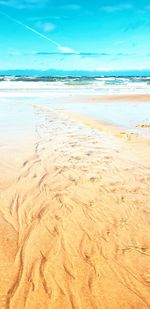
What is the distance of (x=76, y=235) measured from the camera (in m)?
4.74

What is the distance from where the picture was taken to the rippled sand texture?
139 inches

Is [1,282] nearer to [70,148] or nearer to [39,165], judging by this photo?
[39,165]

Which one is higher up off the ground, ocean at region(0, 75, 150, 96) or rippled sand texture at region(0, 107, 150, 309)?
ocean at region(0, 75, 150, 96)

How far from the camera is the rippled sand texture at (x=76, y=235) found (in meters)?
3.52

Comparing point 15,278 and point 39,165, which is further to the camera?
point 39,165

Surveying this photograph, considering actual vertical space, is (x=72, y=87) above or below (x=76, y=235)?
above

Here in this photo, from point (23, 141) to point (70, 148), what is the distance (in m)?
1.77

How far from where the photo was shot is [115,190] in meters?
6.38

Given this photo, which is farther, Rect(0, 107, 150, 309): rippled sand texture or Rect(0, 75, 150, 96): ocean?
Rect(0, 75, 150, 96): ocean

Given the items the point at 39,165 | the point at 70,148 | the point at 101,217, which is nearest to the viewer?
the point at 101,217

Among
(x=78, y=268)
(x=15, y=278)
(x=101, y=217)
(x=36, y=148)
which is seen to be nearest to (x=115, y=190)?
(x=101, y=217)

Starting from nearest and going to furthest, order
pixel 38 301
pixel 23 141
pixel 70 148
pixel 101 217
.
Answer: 1. pixel 38 301
2. pixel 101 217
3. pixel 70 148
4. pixel 23 141

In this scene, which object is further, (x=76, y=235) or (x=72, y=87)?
(x=72, y=87)

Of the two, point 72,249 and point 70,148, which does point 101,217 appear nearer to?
point 72,249
